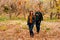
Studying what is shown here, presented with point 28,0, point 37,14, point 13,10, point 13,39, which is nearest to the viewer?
point 13,39

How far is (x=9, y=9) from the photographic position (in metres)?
47.9

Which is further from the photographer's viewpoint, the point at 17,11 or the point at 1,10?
the point at 17,11

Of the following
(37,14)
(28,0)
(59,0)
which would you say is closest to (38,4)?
(28,0)

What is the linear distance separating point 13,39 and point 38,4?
3258cm

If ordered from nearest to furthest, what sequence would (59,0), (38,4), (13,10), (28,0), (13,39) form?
1. (13,39)
2. (59,0)
3. (28,0)
4. (38,4)
5. (13,10)

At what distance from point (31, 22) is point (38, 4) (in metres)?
32.0

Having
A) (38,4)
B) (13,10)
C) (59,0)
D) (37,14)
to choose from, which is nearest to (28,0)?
(38,4)

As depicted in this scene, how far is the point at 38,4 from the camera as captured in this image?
45.9 m

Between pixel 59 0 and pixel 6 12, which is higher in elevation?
pixel 59 0

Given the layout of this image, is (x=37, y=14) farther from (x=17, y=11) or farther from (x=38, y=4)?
(x=17, y=11)

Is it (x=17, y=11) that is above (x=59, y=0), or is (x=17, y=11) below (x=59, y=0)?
below

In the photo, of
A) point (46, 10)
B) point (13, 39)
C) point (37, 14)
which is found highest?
point (37, 14)

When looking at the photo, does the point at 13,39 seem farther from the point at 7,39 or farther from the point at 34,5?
the point at 34,5

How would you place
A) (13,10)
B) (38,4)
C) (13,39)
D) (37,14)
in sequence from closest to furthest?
(13,39) → (37,14) → (38,4) → (13,10)
